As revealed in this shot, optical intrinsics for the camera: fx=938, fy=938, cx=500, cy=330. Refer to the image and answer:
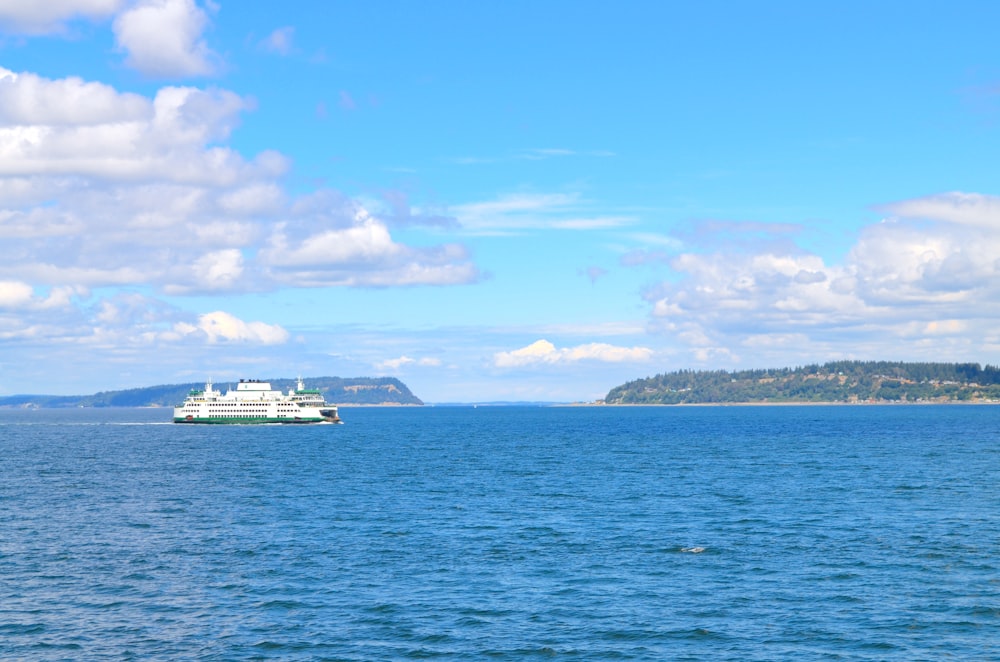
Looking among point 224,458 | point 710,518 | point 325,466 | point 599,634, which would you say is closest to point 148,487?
point 325,466

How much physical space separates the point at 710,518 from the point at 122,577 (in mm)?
49305

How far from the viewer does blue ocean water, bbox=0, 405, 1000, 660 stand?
47.3 metres

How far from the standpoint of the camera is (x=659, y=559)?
6569 cm

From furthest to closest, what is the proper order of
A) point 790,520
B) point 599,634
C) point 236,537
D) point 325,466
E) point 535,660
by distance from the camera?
1. point 325,466
2. point 790,520
3. point 236,537
4. point 599,634
5. point 535,660

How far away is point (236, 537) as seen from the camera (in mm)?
75812

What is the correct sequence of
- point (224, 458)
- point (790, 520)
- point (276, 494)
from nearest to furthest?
1. point (790, 520)
2. point (276, 494)
3. point (224, 458)

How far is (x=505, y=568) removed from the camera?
208ft

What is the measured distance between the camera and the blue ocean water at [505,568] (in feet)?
155

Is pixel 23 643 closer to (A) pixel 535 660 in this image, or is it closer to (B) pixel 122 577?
(B) pixel 122 577

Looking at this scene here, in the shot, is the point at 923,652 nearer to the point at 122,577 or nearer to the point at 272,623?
the point at 272,623

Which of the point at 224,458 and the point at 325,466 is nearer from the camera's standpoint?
the point at 325,466

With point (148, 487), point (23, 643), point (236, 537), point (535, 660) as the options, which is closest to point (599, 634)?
point (535, 660)

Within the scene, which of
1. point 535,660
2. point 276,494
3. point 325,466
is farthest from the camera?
point 325,466

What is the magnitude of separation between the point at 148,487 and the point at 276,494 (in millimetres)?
18950
